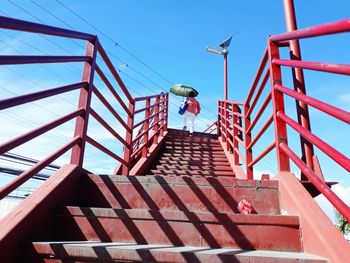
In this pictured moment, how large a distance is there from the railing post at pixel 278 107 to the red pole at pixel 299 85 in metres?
0.14

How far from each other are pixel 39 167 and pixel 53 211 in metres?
0.34

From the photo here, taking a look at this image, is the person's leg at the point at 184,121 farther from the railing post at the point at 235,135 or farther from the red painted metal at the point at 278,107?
the red painted metal at the point at 278,107

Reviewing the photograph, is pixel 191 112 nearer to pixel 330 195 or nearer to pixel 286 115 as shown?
pixel 286 115

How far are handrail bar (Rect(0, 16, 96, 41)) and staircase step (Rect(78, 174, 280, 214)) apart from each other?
119cm

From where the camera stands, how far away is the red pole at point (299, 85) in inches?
95.4

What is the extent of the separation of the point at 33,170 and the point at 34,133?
0.23 metres

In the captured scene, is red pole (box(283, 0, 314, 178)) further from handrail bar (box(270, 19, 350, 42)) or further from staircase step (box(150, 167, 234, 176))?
staircase step (box(150, 167, 234, 176))

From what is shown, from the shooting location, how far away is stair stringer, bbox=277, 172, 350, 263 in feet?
4.51

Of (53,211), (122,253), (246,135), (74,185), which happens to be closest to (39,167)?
(53,211)

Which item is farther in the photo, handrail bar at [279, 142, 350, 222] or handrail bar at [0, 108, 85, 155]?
handrail bar at [0, 108, 85, 155]

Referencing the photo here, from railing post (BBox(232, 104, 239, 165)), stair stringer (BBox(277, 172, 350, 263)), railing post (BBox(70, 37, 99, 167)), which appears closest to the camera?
stair stringer (BBox(277, 172, 350, 263))

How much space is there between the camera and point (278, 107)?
256 centimetres

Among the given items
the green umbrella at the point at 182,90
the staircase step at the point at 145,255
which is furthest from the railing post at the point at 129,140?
the green umbrella at the point at 182,90

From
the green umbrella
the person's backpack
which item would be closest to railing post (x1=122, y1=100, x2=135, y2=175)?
the person's backpack
